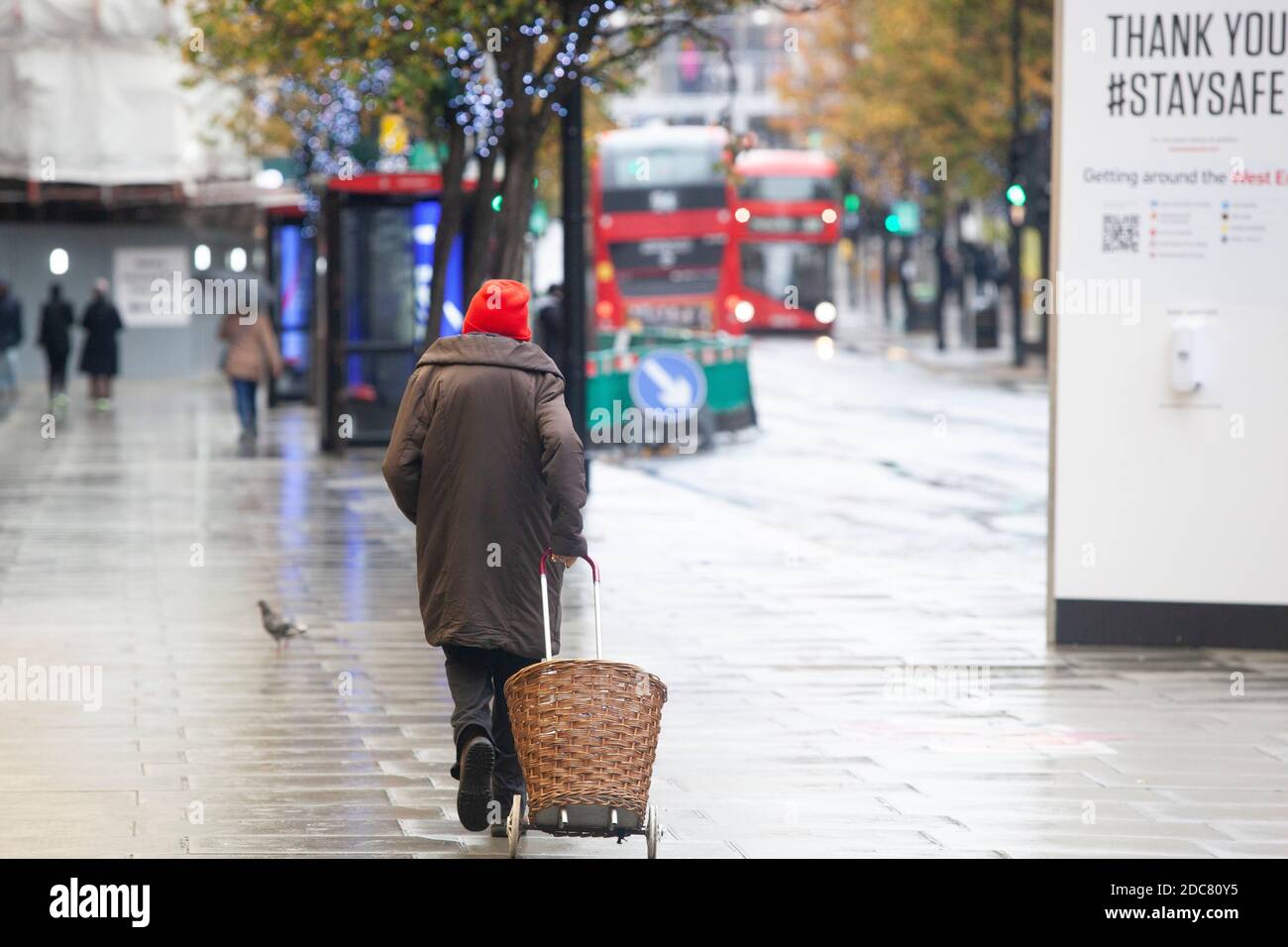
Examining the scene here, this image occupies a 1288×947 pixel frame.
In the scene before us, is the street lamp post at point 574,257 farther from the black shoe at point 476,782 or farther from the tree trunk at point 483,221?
the black shoe at point 476,782

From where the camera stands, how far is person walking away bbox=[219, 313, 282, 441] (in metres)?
23.8

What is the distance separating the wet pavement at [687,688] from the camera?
23.4ft

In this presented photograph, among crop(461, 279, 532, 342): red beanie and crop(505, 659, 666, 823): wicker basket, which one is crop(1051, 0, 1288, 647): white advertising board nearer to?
crop(461, 279, 532, 342): red beanie

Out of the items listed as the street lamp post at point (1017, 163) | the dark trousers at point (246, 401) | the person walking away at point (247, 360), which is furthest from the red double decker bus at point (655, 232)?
the dark trousers at point (246, 401)

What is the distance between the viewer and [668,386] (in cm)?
2389

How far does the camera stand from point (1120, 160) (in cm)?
1075

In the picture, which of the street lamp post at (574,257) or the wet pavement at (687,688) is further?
the street lamp post at (574,257)

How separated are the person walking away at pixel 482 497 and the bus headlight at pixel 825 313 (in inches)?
1727

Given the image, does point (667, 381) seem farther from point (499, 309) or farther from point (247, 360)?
point (499, 309)

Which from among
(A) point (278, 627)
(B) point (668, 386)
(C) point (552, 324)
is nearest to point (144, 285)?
(C) point (552, 324)

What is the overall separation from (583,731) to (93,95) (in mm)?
32995

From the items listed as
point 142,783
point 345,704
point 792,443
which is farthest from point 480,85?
point 142,783

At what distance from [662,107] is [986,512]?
100172 millimetres

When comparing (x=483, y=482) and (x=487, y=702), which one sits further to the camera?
(x=487, y=702)
